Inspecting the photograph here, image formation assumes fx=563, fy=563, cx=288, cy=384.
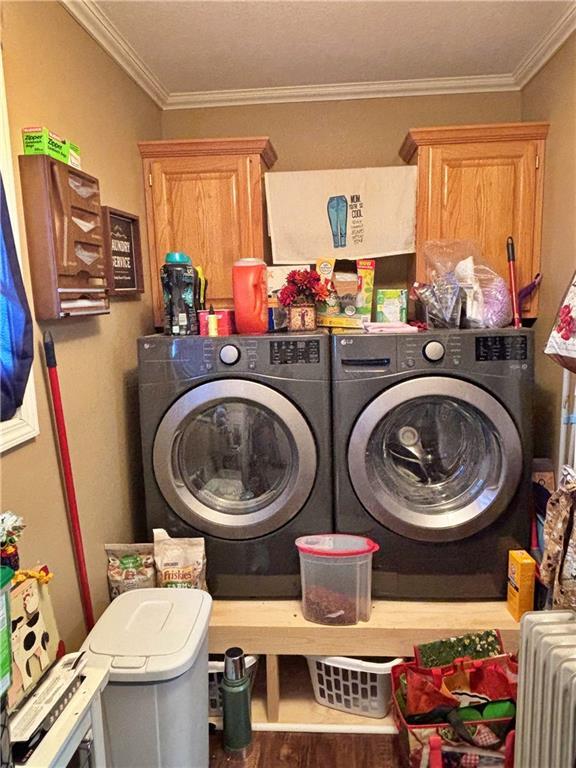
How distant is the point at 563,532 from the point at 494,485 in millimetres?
440

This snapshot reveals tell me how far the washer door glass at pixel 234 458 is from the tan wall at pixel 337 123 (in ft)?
4.43

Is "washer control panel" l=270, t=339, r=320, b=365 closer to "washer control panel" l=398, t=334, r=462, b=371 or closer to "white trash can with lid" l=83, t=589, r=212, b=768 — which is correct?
"washer control panel" l=398, t=334, r=462, b=371

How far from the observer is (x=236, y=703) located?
1.80 meters

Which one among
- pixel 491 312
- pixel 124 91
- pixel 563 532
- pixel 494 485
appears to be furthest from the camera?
pixel 124 91

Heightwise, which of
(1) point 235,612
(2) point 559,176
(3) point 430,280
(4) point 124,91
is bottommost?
(1) point 235,612

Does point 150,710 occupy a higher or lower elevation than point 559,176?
lower

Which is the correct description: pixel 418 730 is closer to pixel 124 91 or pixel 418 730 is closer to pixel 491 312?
pixel 491 312

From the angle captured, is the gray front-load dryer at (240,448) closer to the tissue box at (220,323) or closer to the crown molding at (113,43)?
the tissue box at (220,323)

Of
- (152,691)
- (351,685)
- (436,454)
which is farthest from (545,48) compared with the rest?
(152,691)

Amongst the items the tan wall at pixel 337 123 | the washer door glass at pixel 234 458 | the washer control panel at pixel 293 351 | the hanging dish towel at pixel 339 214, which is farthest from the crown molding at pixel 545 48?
the washer door glass at pixel 234 458

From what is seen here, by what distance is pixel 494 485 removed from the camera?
1969mm

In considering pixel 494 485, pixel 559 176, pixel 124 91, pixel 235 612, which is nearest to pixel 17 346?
pixel 235 612

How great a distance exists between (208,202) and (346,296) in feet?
2.33

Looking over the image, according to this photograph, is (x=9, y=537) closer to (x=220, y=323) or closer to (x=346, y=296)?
(x=220, y=323)
